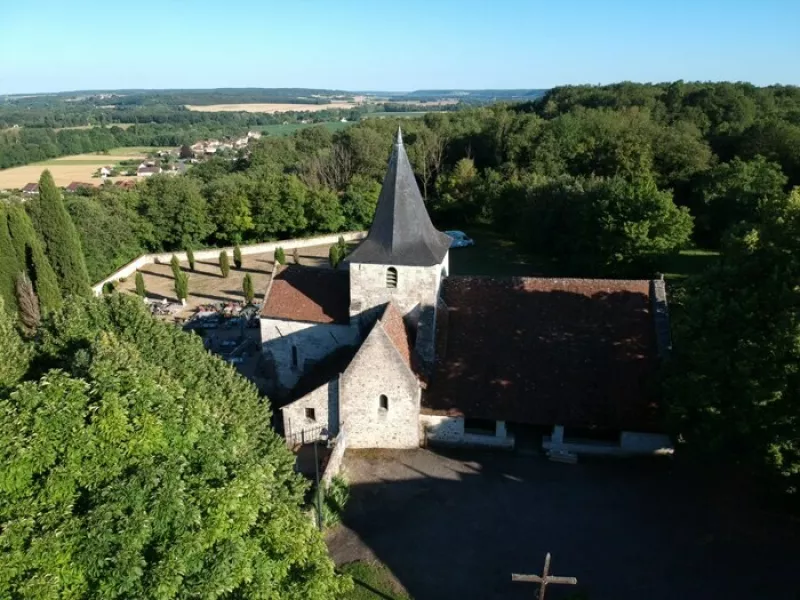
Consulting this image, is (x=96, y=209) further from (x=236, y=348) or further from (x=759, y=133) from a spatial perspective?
(x=759, y=133)

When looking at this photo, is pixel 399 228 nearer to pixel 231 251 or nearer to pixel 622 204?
pixel 622 204

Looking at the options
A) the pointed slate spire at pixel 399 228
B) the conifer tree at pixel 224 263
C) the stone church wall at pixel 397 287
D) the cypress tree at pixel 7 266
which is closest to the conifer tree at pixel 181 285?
the conifer tree at pixel 224 263

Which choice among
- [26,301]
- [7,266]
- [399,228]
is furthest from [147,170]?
[399,228]

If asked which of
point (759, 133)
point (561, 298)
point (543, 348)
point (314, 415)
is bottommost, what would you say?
point (314, 415)

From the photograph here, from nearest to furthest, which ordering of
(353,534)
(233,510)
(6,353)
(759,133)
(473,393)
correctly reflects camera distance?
(233,510)
(6,353)
(353,534)
(473,393)
(759,133)

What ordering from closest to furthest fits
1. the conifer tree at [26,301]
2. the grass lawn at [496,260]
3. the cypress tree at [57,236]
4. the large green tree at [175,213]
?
the conifer tree at [26,301]
the cypress tree at [57,236]
the grass lawn at [496,260]
the large green tree at [175,213]

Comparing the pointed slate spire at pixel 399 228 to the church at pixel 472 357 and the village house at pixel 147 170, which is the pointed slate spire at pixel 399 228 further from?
the village house at pixel 147 170

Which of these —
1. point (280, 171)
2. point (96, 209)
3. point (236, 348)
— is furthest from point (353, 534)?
point (280, 171)

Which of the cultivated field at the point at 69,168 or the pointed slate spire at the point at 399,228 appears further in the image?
the cultivated field at the point at 69,168
